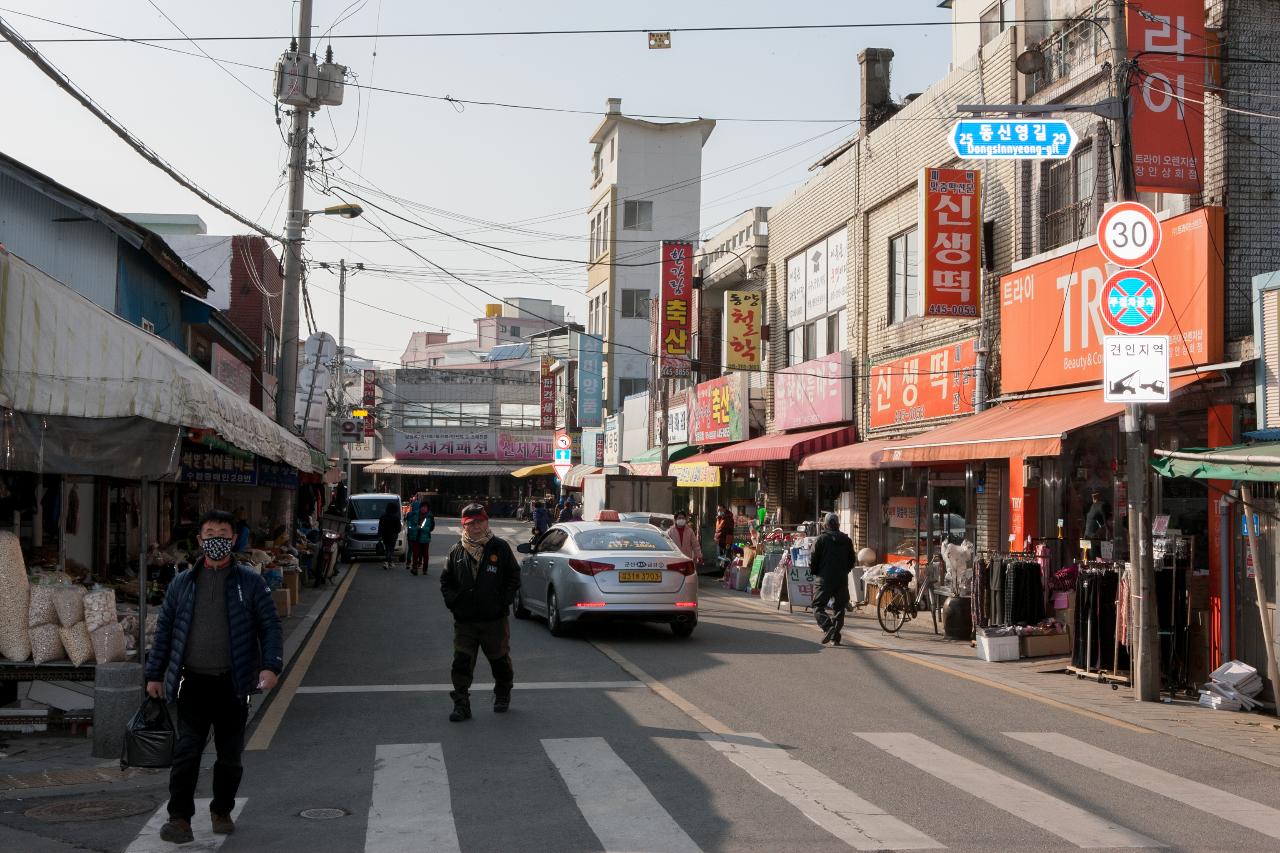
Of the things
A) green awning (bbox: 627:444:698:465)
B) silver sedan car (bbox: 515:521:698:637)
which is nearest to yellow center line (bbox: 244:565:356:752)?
silver sedan car (bbox: 515:521:698:637)

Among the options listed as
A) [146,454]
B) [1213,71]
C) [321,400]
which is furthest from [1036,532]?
[321,400]

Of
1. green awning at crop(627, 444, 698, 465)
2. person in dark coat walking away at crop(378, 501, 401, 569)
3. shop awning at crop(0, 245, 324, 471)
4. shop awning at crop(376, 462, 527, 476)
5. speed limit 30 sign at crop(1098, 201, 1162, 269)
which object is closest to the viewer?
shop awning at crop(0, 245, 324, 471)

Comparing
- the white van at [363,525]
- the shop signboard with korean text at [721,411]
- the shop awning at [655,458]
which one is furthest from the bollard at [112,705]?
the shop awning at [655,458]

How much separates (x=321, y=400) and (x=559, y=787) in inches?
1566

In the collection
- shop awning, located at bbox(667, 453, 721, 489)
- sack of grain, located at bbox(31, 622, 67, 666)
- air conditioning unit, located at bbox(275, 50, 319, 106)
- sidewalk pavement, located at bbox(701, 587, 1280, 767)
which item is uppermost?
air conditioning unit, located at bbox(275, 50, 319, 106)

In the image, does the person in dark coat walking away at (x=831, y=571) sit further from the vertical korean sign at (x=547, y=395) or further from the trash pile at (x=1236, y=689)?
the vertical korean sign at (x=547, y=395)

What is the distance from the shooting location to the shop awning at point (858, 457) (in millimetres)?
19328

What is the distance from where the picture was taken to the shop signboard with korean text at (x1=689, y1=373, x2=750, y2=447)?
104 feet

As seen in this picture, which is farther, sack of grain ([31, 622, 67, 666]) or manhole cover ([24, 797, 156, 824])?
sack of grain ([31, 622, 67, 666])

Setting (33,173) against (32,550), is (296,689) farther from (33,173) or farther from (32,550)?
(33,173)

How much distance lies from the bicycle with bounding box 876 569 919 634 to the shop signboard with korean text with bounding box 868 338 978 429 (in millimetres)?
3193

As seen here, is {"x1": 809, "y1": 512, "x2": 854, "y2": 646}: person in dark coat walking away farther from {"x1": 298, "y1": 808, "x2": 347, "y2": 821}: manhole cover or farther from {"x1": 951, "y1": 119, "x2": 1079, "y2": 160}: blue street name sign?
{"x1": 298, "y1": 808, "x2": 347, "y2": 821}: manhole cover

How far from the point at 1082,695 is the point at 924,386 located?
→ 9.55 m

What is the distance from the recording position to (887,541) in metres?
23.5
